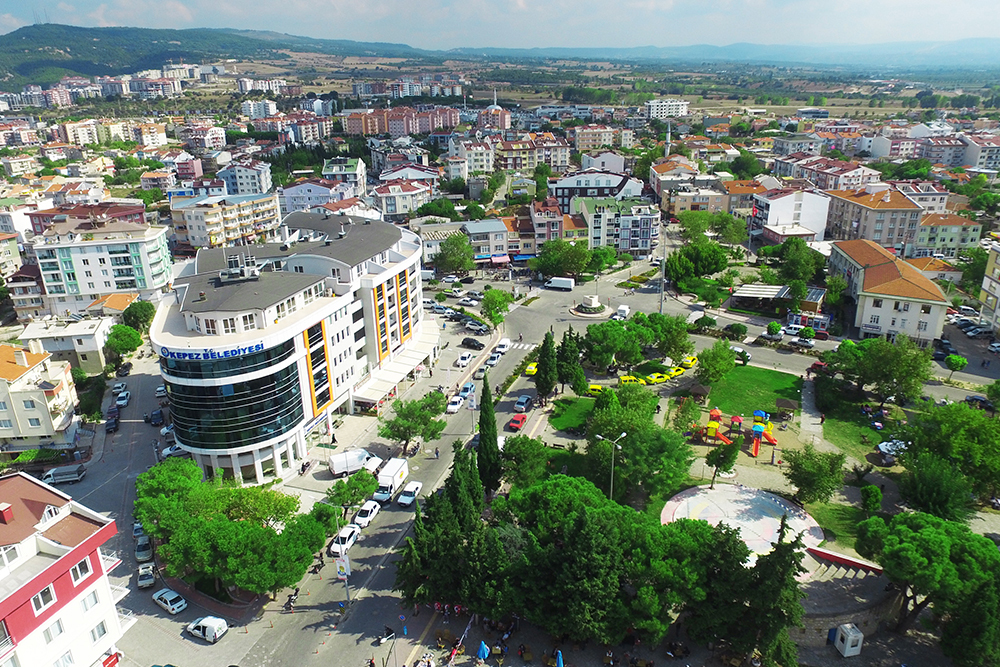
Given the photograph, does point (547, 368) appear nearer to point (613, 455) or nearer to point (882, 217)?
point (613, 455)

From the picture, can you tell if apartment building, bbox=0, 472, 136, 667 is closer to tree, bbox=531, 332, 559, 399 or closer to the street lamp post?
the street lamp post

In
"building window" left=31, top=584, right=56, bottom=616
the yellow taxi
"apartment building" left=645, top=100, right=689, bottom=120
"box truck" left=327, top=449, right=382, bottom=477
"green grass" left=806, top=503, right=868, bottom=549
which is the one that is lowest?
"green grass" left=806, top=503, right=868, bottom=549

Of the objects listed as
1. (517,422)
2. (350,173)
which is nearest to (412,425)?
(517,422)

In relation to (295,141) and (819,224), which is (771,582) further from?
(295,141)

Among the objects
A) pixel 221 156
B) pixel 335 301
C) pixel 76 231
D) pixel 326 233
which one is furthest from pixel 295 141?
pixel 335 301

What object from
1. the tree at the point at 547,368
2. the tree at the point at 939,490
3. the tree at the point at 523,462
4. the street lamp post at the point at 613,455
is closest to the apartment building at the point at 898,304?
the tree at the point at 939,490

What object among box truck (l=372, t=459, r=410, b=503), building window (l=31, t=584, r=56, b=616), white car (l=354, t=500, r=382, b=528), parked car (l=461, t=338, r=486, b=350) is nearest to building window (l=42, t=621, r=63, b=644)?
building window (l=31, t=584, r=56, b=616)

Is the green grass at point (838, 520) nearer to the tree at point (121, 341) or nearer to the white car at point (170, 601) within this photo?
the white car at point (170, 601)
